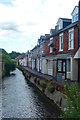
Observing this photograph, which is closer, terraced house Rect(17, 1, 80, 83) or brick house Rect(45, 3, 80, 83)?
terraced house Rect(17, 1, 80, 83)

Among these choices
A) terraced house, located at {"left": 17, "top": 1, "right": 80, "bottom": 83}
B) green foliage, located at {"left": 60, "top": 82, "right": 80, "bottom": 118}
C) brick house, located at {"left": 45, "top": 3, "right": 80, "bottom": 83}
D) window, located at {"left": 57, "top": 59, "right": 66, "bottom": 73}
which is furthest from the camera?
window, located at {"left": 57, "top": 59, "right": 66, "bottom": 73}

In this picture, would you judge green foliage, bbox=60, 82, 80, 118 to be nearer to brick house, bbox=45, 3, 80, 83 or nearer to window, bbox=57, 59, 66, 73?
brick house, bbox=45, 3, 80, 83

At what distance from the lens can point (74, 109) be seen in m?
6.04

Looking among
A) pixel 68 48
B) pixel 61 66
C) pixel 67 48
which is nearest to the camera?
pixel 68 48

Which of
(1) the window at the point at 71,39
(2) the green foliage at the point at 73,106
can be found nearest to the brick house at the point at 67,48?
(1) the window at the point at 71,39

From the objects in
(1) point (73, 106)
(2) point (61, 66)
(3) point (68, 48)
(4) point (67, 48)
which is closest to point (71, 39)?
(3) point (68, 48)

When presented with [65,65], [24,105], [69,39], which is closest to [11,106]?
[24,105]

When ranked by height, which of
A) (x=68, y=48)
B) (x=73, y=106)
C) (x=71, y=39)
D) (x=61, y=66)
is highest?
(x=71, y=39)

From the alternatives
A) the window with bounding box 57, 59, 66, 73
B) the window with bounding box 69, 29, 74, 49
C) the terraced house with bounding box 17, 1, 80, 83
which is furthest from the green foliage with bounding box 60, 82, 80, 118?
the window with bounding box 57, 59, 66, 73

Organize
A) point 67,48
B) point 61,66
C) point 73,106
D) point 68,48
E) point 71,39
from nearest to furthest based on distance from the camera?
point 73,106, point 71,39, point 68,48, point 67,48, point 61,66

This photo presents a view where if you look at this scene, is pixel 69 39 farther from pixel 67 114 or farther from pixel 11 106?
pixel 67 114

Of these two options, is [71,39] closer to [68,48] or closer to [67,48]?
[68,48]

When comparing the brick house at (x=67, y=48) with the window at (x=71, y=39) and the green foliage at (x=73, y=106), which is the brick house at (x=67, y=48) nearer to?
the window at (x=71, y=39)

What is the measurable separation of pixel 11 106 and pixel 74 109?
846cm
